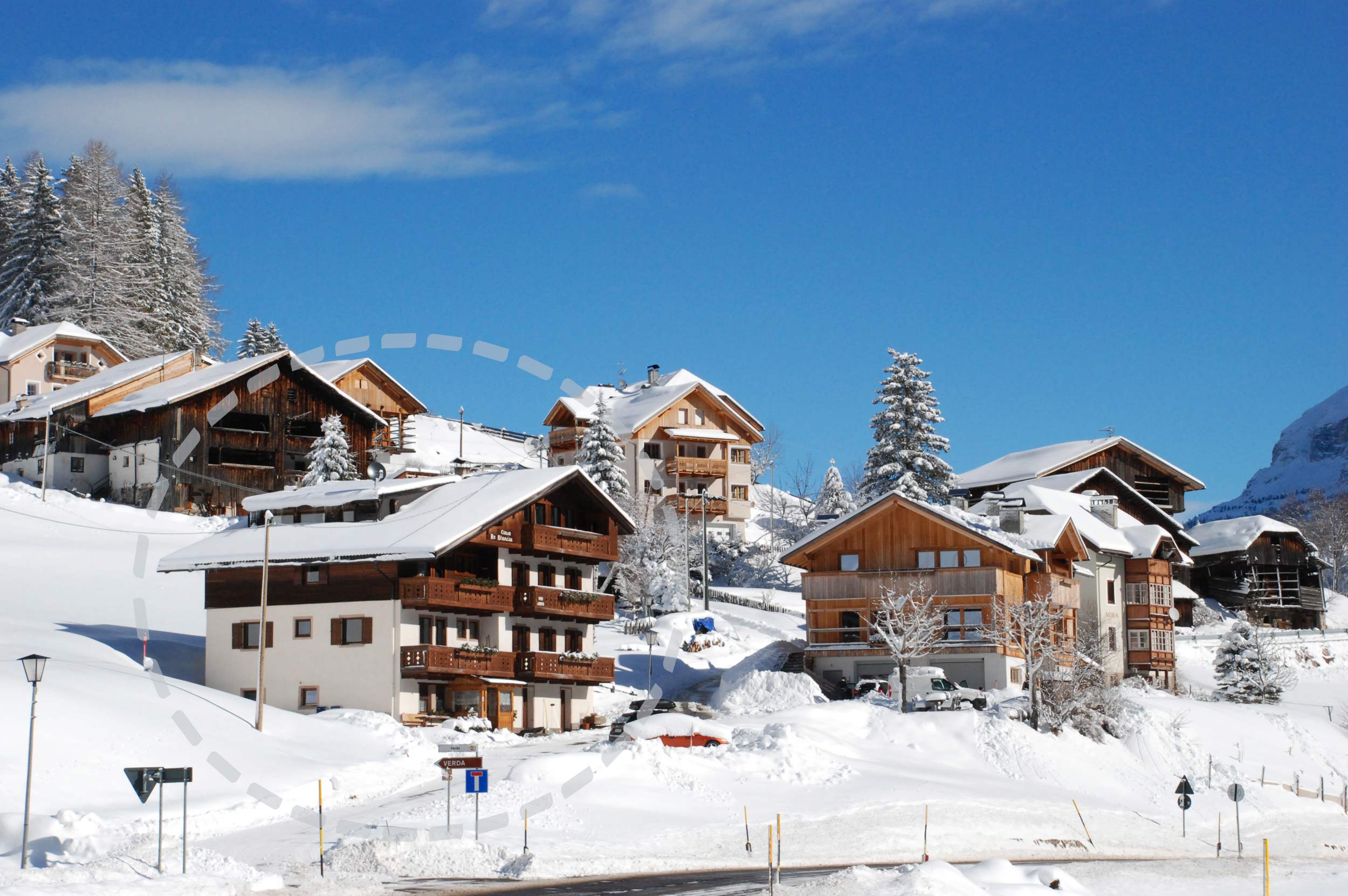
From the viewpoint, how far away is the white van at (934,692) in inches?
2167

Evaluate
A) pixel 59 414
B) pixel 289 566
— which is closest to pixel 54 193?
pixel 59 414

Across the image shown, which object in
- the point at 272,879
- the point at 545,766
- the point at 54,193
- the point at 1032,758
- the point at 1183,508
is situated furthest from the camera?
the point at 54,193

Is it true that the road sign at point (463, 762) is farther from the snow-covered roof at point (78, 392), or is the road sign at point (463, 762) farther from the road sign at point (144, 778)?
the snow-covered roof at point (78, 392)

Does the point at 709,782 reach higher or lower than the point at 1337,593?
lower

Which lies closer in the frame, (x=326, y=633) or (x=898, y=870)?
(x=898, y=870)

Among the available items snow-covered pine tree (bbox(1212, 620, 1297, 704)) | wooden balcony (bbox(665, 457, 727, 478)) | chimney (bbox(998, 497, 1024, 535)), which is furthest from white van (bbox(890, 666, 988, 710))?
wooden balcony (bbox(665, 457, 727, 478))

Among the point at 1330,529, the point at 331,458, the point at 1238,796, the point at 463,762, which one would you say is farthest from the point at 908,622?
the point at 1330,529

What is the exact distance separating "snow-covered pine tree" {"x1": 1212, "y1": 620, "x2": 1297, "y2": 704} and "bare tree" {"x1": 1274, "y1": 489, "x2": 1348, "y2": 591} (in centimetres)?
4377

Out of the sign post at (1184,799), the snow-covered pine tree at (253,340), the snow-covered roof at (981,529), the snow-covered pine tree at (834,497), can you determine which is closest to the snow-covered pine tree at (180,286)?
the snow-covered pine tree at (253,340)

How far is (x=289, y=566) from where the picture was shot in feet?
185

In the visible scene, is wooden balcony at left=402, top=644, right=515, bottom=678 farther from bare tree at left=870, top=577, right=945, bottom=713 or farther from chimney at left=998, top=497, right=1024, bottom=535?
chimney at left=998, top=497, right=1024, bottom=535

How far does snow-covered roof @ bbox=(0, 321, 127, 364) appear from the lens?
10444cm

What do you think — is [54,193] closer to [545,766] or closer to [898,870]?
[545,766]

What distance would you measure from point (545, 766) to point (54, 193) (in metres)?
102
